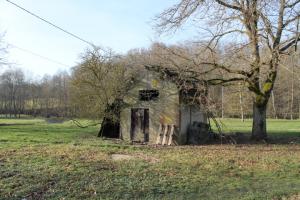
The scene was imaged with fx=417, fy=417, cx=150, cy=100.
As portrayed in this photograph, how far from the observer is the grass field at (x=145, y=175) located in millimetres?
11102

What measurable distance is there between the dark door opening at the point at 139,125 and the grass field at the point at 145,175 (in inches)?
285

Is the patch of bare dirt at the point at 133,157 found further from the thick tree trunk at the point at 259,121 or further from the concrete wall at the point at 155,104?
the thick tree trunk at the point at 259,121

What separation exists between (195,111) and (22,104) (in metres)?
89.8

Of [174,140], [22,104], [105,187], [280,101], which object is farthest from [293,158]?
[22,104]

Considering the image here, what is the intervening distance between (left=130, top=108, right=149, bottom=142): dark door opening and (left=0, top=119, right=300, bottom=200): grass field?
724cm

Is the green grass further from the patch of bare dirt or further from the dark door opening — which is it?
the patch of bare dirt

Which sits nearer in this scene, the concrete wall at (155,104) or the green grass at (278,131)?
the concrete wall at (155,104)

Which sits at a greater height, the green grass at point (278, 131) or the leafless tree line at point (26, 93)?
the leafless tree line at point (26, 93)

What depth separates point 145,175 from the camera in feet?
43.4

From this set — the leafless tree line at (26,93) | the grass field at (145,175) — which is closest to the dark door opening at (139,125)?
the grass field at (145,175)

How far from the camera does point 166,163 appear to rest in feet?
51.0

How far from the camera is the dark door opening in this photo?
26.1m

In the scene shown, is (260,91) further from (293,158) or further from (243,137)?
(293,158)

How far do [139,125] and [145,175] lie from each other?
521 inches
